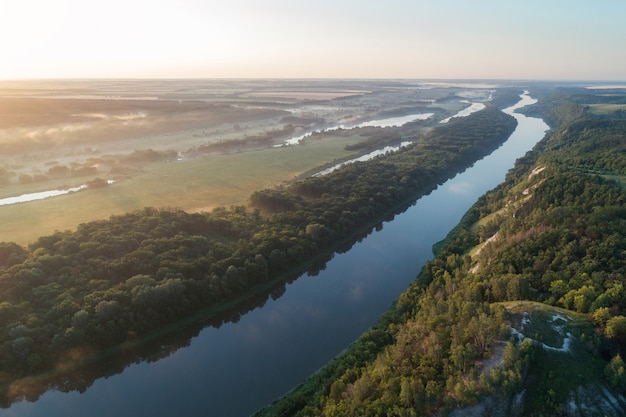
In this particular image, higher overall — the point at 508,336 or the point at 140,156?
the point at 508,336

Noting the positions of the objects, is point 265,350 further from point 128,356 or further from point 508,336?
point 508,336

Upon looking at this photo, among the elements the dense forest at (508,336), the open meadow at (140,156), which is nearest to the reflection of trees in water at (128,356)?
the dense forest at (508,336)

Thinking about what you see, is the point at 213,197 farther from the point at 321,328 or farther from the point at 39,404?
the point at 39,404

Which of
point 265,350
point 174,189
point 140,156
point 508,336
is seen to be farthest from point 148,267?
point 140,156

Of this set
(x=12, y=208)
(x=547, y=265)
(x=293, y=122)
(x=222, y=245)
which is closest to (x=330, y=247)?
(x=222, y=245)

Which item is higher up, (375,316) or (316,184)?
(316,184)
